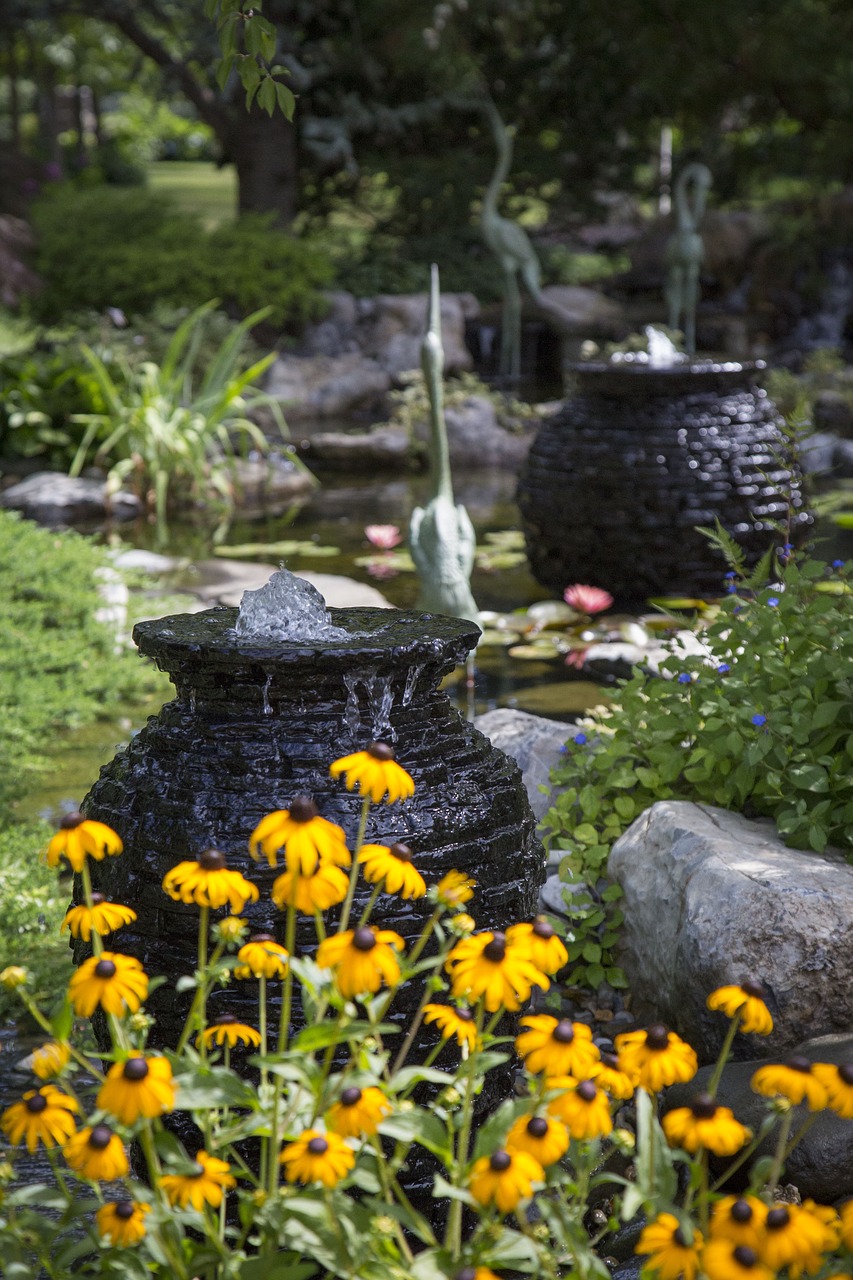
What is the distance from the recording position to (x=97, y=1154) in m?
1.41

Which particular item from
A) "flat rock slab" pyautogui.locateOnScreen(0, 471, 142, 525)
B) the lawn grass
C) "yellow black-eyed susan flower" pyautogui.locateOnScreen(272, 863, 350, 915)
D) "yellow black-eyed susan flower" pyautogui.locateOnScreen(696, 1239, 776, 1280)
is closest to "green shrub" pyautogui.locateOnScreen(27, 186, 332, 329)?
"flat rock slab" pyautogui.locateOnScreen(0, 471, 142, 525)

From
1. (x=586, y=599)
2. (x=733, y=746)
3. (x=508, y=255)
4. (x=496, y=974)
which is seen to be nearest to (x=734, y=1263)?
(x=496, y=974)

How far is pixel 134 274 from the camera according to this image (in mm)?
15109

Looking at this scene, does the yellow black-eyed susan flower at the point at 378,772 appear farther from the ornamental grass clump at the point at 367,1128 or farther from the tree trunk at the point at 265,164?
the tree trunk at the point at 265,164

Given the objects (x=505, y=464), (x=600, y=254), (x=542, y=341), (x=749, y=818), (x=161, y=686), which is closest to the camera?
(x=749, y=818)

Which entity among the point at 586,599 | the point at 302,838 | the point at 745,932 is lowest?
the point at 586,599

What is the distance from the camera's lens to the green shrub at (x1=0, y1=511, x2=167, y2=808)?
174 inches

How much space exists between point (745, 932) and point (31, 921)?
5.52 feet

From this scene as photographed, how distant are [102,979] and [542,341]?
53.8ft

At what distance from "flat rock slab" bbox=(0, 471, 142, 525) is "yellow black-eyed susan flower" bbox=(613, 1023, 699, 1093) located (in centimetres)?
791

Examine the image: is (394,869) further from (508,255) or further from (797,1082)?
(508,255)

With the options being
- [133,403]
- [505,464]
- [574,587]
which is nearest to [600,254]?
[505,464]

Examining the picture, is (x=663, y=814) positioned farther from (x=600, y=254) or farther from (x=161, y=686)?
(x=600, y=254)

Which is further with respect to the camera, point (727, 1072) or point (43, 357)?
point (43, 357)
